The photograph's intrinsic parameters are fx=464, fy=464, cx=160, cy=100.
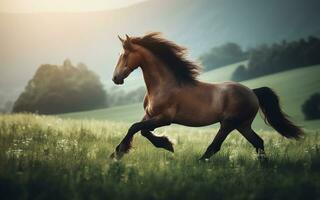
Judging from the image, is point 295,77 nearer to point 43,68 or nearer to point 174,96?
point 43,68

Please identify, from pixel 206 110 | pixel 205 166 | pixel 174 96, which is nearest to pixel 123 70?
pixel 174 96

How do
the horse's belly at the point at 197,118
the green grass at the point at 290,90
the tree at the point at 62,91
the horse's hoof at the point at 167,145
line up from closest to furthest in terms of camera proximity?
the horse's belly at the point at 197,118 < the horse's hoof at the point at 167,145 < the green grass at the point at 290,90 < the tree at the point at 62,91

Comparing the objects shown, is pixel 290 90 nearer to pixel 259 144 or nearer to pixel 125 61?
pixel 259 144

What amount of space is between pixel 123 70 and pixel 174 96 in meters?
0.72

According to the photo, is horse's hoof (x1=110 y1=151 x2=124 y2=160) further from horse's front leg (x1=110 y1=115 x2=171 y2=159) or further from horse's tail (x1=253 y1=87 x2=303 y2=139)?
horse's tail (x1=253 y1=87 x2=303 y2=139)

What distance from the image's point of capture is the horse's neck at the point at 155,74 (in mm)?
5992

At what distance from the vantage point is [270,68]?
848 inches

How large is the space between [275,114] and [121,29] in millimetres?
14284

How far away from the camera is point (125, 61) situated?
19.3 ft

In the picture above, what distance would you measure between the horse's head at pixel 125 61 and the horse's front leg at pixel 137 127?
61 cm

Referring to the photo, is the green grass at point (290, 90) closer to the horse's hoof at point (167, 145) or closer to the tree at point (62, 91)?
the tree at point (62, 91)

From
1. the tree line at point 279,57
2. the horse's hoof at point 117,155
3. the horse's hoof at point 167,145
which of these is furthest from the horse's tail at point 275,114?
the tree line at point 279,57

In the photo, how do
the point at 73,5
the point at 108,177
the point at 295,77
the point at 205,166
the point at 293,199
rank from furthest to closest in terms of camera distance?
the point at 295,77 → the point at 73,5 → the point at 205,166 → the point at 108,177 → the point at 293,199

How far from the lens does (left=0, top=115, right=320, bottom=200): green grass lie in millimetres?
4277
